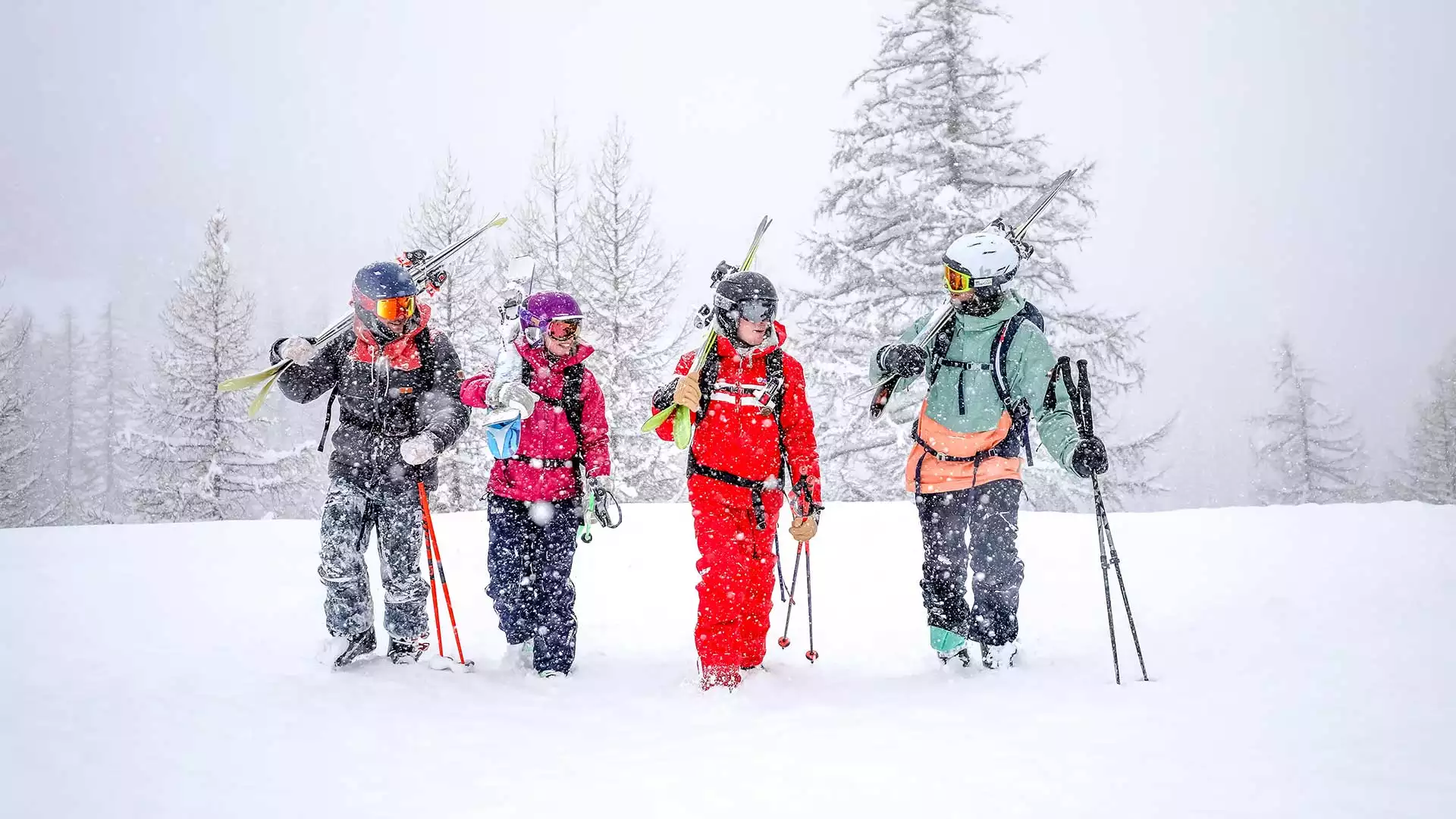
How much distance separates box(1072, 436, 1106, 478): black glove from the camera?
4160mm

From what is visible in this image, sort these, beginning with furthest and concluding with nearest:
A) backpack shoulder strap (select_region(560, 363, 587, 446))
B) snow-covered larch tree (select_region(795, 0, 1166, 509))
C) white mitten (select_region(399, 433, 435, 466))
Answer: snow-covered larch tree (select_region(795, 0, 1166, 509))
backpack shoulder strap (select_region(560, 363, 587, 446))
white mitten (select_region(399, 433, 435, 466))

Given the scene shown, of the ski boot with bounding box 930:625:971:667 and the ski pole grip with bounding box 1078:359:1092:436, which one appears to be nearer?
the ski pole grip with bounding box 1078:359:1092:436

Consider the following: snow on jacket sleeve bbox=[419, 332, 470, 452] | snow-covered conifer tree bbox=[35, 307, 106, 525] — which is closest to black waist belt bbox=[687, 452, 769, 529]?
snow on jacket sleeve bbox=[419, 332, 470, 452]

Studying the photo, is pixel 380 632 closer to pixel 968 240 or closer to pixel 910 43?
pixel 968 240

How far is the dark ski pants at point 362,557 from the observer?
4.67 m

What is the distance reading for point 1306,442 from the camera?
91.2ft

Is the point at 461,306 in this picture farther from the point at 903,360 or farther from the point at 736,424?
the point at 903,360

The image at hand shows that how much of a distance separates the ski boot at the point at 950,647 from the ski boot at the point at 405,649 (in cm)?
320

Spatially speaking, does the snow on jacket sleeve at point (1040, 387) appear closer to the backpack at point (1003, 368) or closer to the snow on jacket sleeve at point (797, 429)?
the backpack at point (1003, 368)

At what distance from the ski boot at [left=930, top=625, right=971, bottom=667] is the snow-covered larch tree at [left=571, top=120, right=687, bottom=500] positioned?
1529cm

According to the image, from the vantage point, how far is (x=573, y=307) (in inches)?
193

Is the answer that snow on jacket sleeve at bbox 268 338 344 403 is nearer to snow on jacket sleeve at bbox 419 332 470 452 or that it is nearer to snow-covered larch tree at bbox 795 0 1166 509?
snow on jacket sleeve at bbox 419 332 470 452

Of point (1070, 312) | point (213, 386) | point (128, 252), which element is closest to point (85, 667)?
point (1070, 312)

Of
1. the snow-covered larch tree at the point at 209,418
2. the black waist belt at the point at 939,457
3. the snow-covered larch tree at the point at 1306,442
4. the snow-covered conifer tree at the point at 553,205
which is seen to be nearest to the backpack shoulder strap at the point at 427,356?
the black waist belt at the point at 939,457
